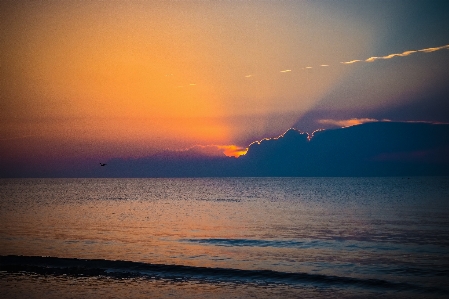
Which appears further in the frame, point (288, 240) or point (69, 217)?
point (69, 217)

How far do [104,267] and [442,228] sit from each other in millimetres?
30246

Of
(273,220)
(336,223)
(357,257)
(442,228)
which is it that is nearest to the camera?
(357,257)

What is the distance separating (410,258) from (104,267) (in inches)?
744

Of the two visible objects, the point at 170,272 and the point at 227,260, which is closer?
the point at 170,272

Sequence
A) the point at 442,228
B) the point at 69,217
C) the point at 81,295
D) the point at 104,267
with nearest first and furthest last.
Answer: the point at 81,295
the point at 104,267
the point at 442,228
the point at 69,217

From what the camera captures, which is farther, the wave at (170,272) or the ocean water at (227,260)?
the wave at (170,272)

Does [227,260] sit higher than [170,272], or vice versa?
[227,260]

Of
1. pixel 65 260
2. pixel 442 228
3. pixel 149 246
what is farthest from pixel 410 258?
pixel 65 260

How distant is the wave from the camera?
78.4ft

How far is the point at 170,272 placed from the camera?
26.5 metres

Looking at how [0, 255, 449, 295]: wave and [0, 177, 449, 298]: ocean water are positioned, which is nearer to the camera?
[0, 177, 449, 298]: ocean water

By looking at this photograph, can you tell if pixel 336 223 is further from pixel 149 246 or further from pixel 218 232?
pixel 149 246

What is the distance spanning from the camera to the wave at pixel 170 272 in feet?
78.4

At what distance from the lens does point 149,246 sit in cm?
3528
